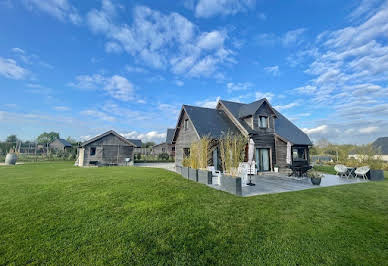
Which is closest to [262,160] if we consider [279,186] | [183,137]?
[279,186]

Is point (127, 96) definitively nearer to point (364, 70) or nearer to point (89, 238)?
point (89, 238)

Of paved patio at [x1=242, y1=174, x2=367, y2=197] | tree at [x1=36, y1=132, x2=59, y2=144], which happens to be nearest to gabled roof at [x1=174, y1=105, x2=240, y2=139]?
paved patio at [x1=242, y1=174, x2=367, y2=197]

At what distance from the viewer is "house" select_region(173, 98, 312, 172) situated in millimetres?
12711

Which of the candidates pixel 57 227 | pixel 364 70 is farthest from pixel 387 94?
pixel 57 227

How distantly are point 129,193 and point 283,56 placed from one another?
569 inches

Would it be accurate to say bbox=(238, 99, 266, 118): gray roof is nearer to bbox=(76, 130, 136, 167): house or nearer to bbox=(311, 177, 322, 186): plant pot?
bbox=(311, 177, 322, 186): plant pot

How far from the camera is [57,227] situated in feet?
11.5

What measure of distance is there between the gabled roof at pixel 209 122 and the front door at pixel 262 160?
2.43 m

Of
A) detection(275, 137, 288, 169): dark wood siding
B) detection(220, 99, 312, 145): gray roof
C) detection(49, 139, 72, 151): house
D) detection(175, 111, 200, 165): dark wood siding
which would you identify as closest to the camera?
detection(275, 137, 288, 169): dark wood siding

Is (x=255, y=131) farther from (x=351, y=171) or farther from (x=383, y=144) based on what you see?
(x=383, y=144)

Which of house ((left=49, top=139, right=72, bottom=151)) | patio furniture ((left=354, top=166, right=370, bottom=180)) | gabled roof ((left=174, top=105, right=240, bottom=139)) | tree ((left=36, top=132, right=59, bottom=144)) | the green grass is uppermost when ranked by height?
tree ((left=36, top=132, right=59, bottom=144))

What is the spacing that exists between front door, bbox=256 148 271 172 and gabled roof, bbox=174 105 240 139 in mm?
2429

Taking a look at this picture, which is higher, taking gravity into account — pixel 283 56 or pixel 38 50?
pixel 283 56

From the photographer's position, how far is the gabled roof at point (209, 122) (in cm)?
1245
